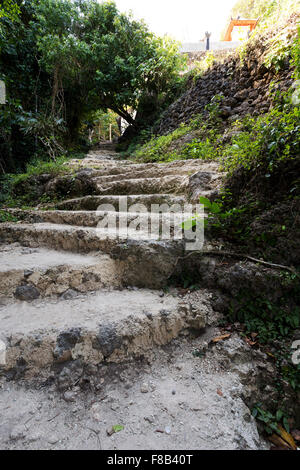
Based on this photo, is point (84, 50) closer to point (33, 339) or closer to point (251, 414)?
point (33, 339)

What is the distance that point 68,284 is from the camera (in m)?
1.71

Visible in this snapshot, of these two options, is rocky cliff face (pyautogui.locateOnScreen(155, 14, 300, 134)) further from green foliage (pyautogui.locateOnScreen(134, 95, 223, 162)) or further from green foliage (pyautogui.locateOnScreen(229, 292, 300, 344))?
green foliage (pyautogui.locateOnScreen(229, 292, 300, 344))

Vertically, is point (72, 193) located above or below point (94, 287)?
above

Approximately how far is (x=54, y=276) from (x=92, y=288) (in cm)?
32

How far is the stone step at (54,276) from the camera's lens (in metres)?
1.66

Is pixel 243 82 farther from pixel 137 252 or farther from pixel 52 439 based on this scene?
pixel 52 439

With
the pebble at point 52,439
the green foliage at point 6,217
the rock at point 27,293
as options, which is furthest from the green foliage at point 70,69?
the pebble at point 52,439

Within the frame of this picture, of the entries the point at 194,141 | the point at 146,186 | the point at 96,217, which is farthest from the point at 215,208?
the point at 194,141

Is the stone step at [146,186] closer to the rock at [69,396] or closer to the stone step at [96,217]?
the stone step at [96,217]

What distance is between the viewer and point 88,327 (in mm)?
1271
